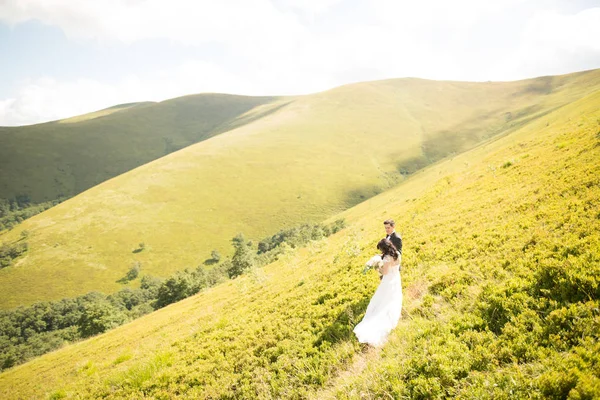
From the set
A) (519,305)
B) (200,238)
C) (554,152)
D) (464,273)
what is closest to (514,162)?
(554,152)

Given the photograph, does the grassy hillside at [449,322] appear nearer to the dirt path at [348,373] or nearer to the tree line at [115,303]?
the dirt path at [348,373]

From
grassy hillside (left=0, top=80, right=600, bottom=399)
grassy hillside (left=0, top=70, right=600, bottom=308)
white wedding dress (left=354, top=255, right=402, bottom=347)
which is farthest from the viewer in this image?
grassy hillside (left=0, top=70, right=600, bottom=308)

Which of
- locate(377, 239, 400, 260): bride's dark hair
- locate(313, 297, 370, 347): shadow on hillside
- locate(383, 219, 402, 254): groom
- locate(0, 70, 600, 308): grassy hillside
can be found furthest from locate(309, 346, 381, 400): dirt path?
locate(0, 70, 600, 308): grassy hillside

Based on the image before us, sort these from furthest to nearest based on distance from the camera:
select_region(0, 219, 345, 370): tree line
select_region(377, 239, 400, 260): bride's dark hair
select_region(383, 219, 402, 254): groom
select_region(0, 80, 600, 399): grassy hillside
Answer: select_region(0, 219, 345, 370): tree line < select_region(383, 219, 402, 254): groom < select_region(377, 239, 400, 260): bride's dark hair < select_region(0, 80, 600, 399): grassy hillside

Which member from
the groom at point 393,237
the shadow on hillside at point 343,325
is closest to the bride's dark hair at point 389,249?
the groom at point 393,237

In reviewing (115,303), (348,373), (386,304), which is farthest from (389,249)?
(115,303)

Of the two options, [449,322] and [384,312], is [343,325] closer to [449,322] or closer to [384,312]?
[384,312]

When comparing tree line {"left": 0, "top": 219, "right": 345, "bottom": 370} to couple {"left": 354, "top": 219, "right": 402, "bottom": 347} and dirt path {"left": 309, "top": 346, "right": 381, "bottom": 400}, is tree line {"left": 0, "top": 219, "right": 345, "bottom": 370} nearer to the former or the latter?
couple {"left": 354, "top": 219, "right": 402, "bottom": 347}

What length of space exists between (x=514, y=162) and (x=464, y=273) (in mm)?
19412

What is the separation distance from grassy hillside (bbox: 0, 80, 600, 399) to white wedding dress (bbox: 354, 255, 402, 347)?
409mm

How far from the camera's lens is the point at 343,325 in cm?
1211

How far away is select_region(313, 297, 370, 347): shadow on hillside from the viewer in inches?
455

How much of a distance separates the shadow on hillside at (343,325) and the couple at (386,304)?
1.08 m

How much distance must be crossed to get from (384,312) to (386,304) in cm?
30
